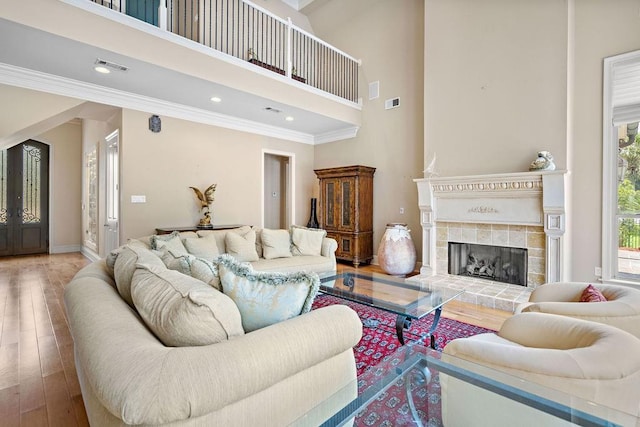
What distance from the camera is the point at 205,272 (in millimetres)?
1611

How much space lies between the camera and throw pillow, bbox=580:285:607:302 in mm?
1810

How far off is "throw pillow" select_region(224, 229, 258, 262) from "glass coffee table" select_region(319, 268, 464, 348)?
3.61 feet

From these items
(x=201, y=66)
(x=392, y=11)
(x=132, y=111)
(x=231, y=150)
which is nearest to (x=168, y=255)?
(x=201, y=66)

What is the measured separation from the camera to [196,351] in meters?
0.98

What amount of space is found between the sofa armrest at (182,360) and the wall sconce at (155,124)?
3950 mm

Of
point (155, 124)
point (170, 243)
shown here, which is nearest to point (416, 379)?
point (170, 243)

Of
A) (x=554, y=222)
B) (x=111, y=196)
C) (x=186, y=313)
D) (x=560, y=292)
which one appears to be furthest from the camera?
(x=111, y=196)

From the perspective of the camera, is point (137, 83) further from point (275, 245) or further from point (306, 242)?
point (306, 242)

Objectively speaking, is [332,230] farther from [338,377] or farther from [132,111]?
[338,377]

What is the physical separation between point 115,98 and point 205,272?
4.03 meters

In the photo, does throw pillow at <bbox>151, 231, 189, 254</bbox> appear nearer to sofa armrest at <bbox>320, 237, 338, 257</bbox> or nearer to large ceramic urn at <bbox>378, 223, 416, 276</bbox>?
sofa armrest at <bbox>320, 237, 338, 257</bbox>

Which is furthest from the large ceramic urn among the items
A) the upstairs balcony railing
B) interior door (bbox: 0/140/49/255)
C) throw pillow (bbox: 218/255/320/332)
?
interior door (bbox: 0/140/49/255)

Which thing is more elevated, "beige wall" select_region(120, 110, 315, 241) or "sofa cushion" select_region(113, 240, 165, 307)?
"beige wall" select_region(120, 110, 315, 241)

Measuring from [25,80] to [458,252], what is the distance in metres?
6.07
